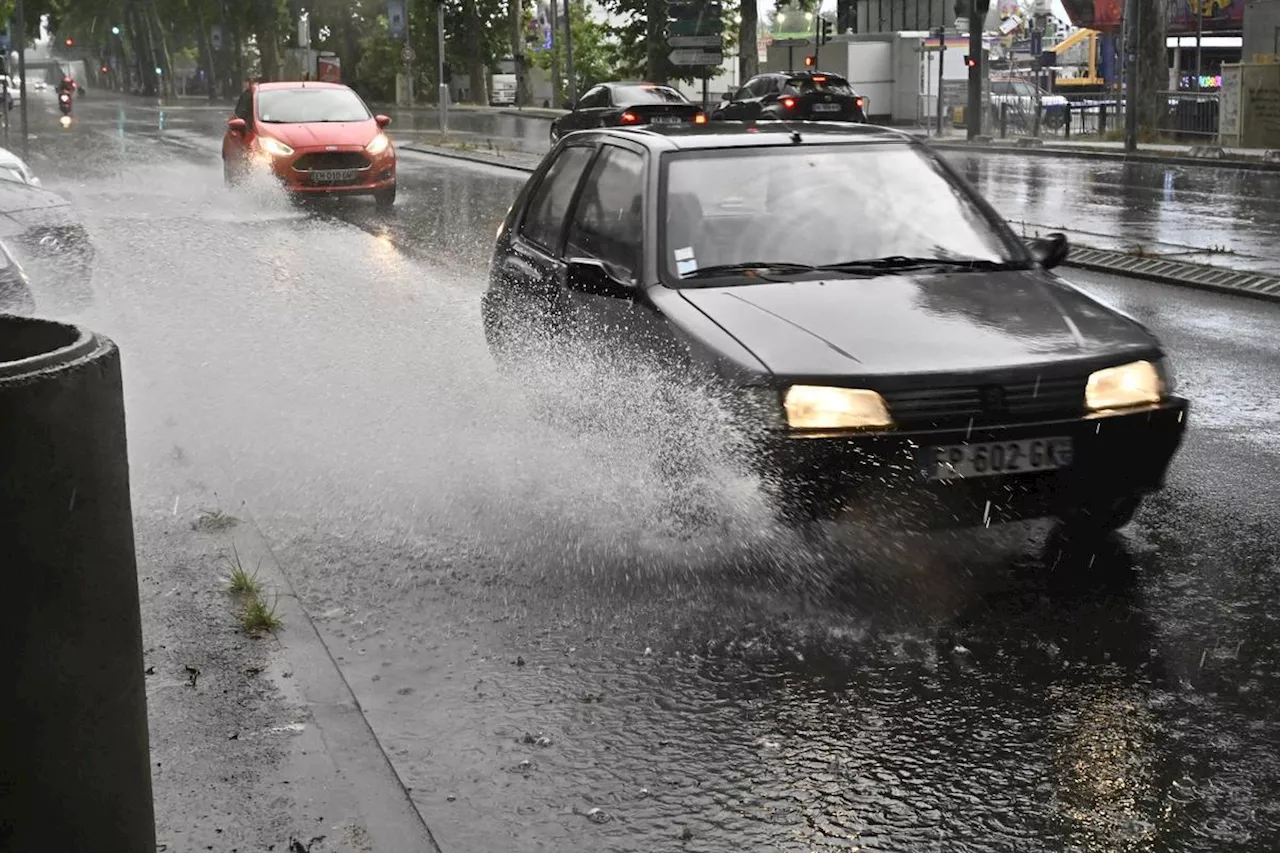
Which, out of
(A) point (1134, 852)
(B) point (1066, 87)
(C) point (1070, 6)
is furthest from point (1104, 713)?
(B) point (1066, 87)

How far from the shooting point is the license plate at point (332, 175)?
2200cm

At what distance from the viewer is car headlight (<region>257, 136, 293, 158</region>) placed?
2202cm

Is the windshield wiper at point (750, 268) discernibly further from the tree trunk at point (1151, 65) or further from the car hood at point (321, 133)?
the tree trunk at point (1151, 65)

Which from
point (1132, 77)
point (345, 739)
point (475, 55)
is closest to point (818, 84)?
point (1132, 77)

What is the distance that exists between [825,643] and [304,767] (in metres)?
1.58

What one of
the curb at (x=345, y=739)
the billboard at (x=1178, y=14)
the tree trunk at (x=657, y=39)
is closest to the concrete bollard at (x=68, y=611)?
the curb at (x=345, y=739)

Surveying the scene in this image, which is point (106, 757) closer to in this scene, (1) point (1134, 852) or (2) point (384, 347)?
(1) point (1134, 852)

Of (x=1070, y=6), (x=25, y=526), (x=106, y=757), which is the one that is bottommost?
(x=106, y=757)

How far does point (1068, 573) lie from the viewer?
5465mm

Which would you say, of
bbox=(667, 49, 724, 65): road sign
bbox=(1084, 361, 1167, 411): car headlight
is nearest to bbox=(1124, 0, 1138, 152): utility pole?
bbox=(667, 49, 724, 65): road sign

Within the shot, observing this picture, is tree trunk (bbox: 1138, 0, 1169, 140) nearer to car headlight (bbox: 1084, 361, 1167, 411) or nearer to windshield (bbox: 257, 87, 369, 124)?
windshield (bbox: 257, 87, 369, 124)

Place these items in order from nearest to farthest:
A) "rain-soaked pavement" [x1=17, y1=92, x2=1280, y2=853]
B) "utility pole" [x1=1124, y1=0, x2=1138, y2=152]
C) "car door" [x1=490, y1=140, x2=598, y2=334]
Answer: "rain-soaked pavement" [x1=17, y1=92, x2=1280, y2=853], "car door" [x1=490, y1=140, x2=598, y2=334], "utility pole" [x1=1124, y1=0, x2=1138, y2=152]

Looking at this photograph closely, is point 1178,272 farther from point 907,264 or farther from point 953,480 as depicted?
point 953,480

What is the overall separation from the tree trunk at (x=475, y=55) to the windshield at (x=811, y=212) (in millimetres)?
67195
